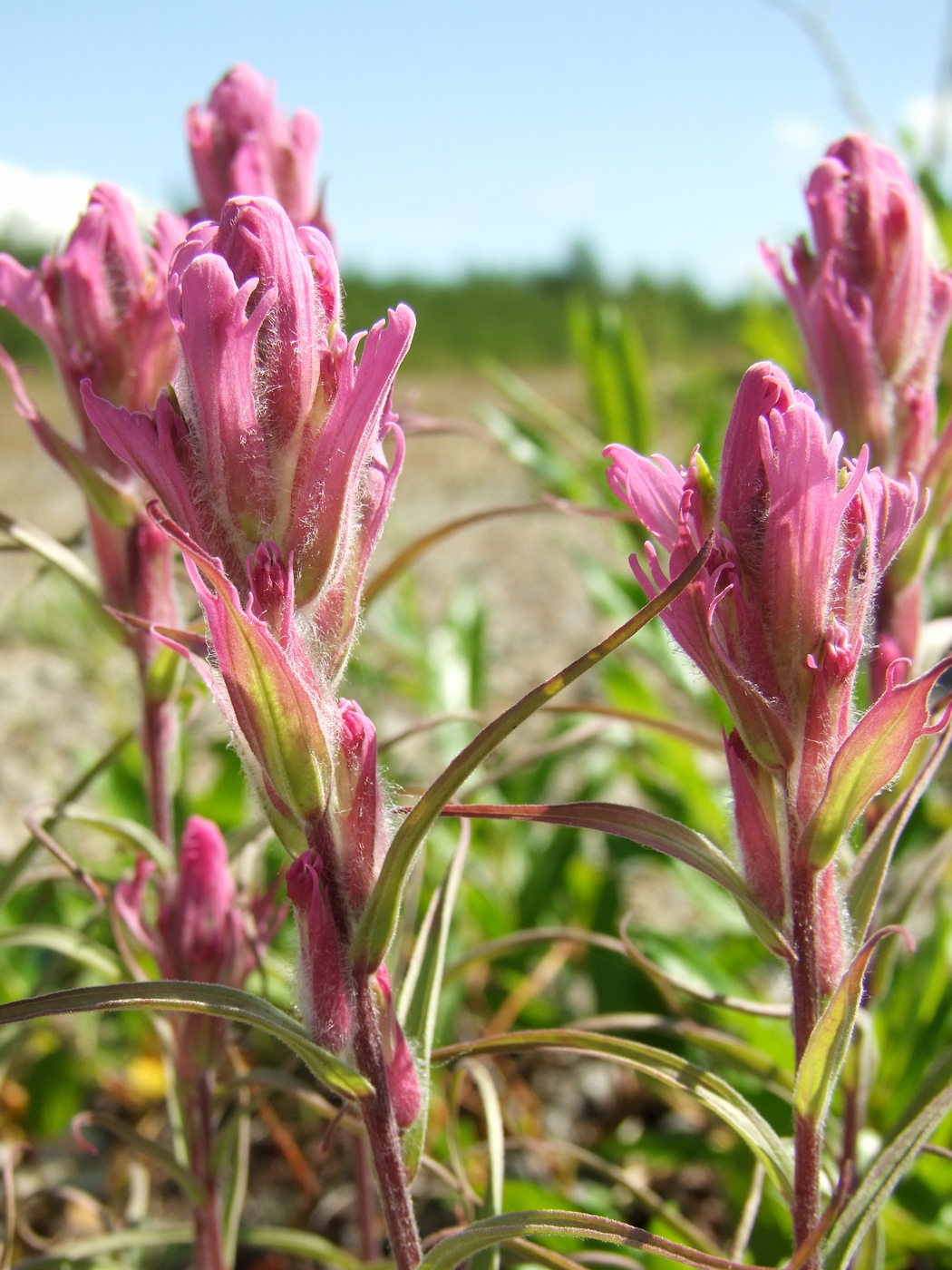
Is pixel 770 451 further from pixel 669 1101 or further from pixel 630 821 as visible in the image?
pixel 669 1101

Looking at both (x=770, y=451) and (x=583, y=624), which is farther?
(x=583, y=624)

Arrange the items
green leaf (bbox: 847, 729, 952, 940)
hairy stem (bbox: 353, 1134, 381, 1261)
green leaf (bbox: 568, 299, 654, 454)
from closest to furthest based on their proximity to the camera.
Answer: green leaf (bbox: 847, 729, 952, 940) < hairy stem (bbox: 353, 1134, 381, 1261) < green leaf (bbox: 568, 299, 654, 454)

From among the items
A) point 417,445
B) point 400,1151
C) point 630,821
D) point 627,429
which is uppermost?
point 417,445

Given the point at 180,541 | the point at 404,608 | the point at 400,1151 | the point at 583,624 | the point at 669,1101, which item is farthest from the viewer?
the point at 583,624

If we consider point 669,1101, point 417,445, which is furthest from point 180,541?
point 417,445

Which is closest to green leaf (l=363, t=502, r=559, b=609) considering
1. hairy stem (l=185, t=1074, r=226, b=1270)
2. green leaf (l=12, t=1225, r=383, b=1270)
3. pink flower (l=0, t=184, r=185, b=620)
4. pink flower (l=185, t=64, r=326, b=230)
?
pink flower (l=0, t=184, r=185, b=620)

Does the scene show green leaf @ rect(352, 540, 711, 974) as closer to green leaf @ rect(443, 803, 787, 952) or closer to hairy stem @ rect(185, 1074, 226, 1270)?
green leaf @ rect(443, 803, 787, 952)

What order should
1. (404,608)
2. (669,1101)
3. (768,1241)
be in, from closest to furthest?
(768,1241) → (669,1101) → (404,608)
